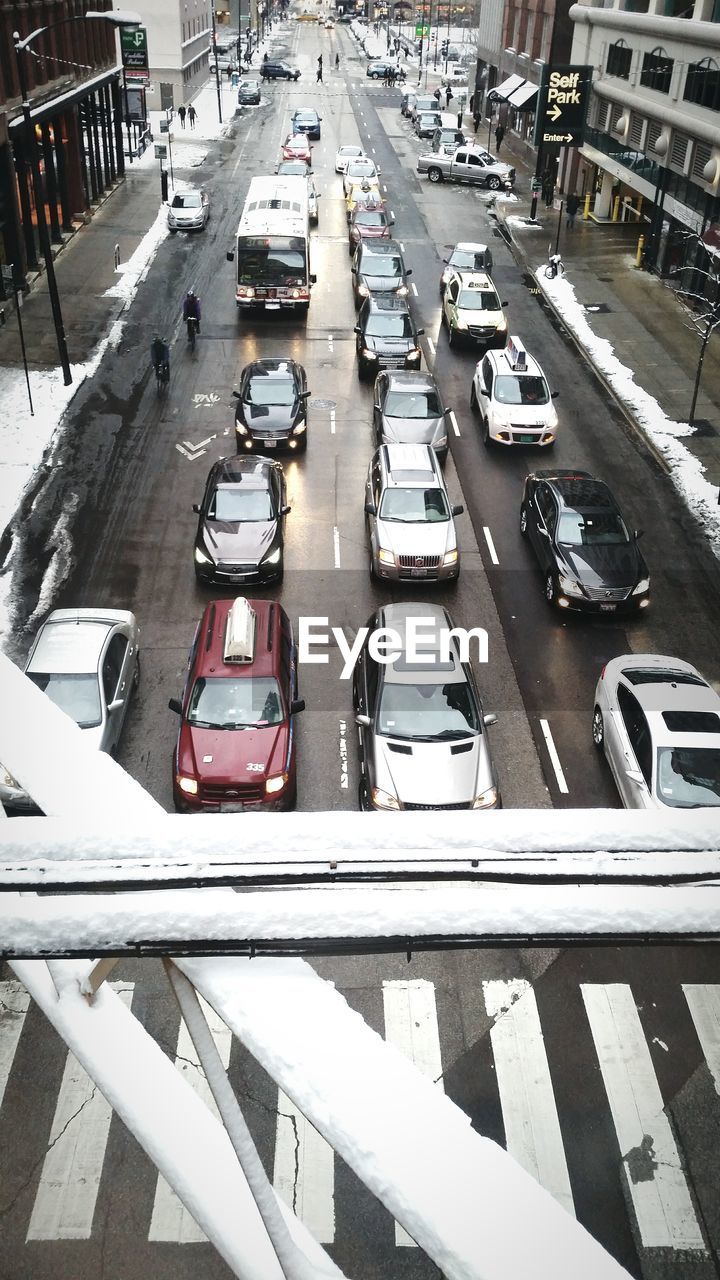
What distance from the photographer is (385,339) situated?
95.3 feet

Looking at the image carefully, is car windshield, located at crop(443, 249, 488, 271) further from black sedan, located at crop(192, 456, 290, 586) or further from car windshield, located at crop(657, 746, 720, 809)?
car windshield, located at crop(657, 746, 720, 809)

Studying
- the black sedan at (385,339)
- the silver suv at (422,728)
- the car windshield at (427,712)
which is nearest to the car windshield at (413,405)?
the black sedan at (385,339)

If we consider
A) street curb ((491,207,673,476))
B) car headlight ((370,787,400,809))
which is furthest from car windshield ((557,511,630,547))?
car headlight ((370,787,400,809))

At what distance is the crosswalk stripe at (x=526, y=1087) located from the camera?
28.3ft

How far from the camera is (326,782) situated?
46.1ft

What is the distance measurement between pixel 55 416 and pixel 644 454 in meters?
14.6

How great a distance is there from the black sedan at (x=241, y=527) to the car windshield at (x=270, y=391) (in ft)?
15.7

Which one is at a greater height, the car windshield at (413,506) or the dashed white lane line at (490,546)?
the car windshield at (413,506)

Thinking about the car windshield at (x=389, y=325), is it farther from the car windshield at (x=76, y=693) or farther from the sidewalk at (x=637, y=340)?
the car windshield at (x=76, y=693)

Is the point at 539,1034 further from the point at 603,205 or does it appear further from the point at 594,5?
the point at 594,5

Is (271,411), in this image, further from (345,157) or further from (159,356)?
(345,157)

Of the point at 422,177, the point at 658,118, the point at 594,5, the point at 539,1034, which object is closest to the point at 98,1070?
the point at 539,1034

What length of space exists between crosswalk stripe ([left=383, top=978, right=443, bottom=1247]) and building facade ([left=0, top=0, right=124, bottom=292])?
2389cm

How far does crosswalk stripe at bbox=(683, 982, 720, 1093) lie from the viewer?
32.2ft
